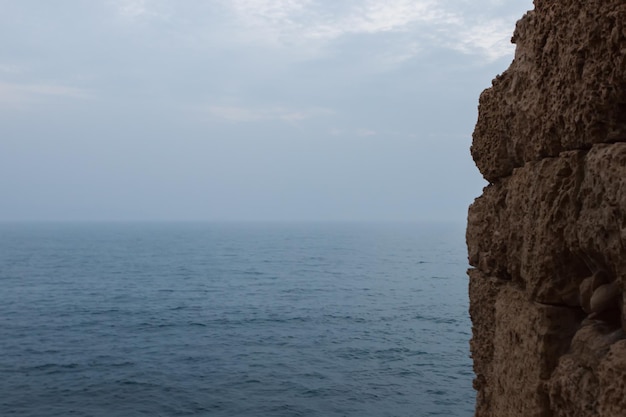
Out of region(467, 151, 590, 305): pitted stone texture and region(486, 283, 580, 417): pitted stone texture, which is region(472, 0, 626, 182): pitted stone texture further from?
region(486, 283, 580, 417): pitted stone texture

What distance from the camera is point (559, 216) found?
2.76 meters

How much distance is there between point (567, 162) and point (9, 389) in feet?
71.0

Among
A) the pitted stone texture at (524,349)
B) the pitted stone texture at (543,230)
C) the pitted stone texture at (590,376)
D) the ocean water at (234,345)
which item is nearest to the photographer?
the pitted stone texture at (590,376)

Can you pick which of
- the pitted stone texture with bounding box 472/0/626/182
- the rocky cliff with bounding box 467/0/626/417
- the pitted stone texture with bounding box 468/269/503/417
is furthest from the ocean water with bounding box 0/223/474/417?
the pitted stone texture with bounding box 472/0/626/182

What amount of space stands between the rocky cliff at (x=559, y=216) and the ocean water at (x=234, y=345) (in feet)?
51.7

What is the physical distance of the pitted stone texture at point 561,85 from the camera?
2395 millimetres

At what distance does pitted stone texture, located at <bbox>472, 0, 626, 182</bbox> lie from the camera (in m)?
2.40

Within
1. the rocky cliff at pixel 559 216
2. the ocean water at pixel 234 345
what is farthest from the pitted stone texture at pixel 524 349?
the ocean water at pixel 234 345

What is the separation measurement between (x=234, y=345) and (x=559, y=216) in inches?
1027

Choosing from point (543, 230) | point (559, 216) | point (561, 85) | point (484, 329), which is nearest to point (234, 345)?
point (484, 329)

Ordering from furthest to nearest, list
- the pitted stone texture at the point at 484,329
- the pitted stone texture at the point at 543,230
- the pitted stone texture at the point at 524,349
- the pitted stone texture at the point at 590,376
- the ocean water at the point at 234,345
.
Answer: the ocean water at the point at 234,345, the pitted stone texture at the point at 484,329, the pitted stone texture at the point at 524,349, the pitted stone texture at the point at 543,230, the pitted stone texture at the point at 590,376

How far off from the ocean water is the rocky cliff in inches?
620

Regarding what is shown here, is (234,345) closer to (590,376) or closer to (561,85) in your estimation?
(590,376)

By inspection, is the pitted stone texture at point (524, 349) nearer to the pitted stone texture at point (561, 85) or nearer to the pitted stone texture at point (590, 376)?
the pitted stone texture at point (590, 376)
